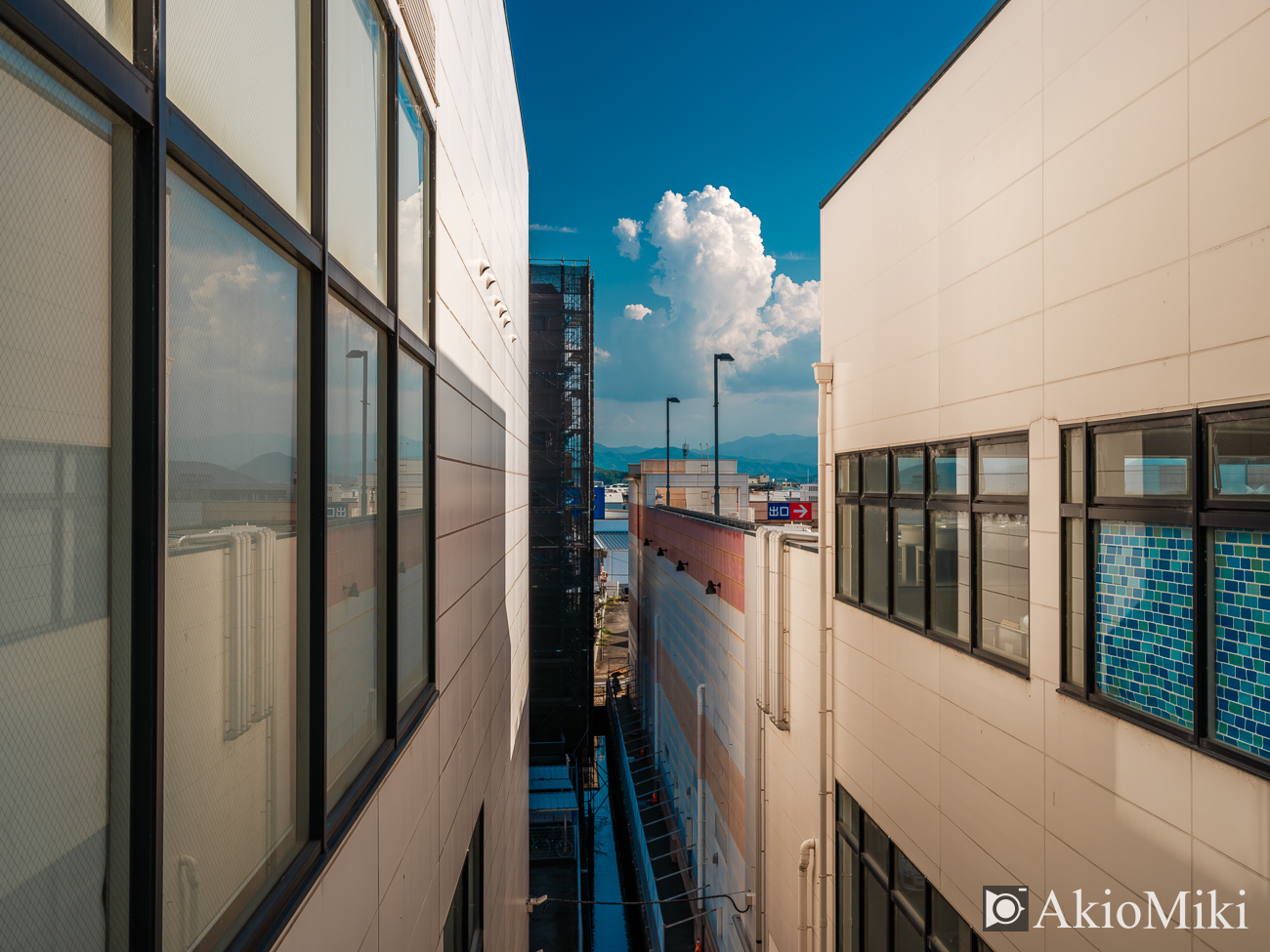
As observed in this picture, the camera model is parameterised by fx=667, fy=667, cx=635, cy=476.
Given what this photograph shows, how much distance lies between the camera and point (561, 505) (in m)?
28.0

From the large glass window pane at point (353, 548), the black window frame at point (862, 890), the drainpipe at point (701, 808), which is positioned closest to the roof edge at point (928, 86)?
the large glass window pane at point (353, 548)

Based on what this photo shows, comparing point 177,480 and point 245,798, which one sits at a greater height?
point 177,480

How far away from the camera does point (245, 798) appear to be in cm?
→ 250

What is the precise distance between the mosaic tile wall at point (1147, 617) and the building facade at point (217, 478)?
16.6 ft

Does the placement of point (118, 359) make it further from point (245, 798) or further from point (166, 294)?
point (245, 798)

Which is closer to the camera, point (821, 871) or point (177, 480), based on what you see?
point (177, 480)

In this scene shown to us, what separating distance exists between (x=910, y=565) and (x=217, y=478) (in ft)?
25.3

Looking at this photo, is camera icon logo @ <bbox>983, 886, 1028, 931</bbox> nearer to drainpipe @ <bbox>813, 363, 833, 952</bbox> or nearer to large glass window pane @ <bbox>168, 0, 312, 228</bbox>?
drainpipe @ <bbox>813, 363, 833, 952</bbox>

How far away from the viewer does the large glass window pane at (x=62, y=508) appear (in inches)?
54.8

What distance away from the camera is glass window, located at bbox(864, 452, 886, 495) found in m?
8.92

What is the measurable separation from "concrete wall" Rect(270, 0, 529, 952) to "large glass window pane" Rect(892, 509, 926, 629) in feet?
17.0

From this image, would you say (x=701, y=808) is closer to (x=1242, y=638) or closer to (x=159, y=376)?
(x=1242, y=638)


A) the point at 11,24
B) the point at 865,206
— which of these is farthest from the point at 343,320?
the point at 865,206

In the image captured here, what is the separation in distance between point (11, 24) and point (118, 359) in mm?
721
